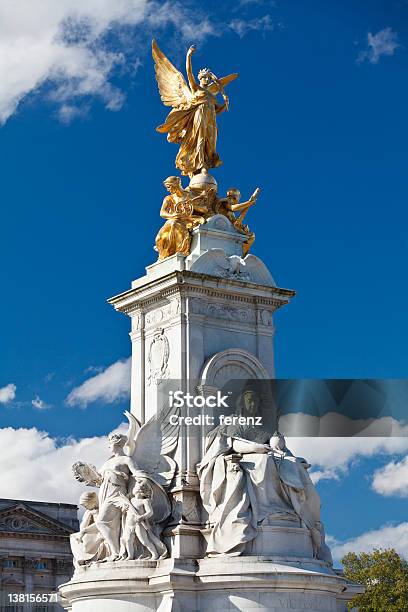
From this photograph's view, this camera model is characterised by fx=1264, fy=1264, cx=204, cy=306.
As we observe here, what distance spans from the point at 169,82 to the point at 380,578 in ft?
105

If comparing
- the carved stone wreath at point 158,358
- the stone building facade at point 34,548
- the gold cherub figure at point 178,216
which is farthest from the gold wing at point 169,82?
the stone building facade at point 34,548

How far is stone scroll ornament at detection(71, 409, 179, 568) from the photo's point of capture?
2527 centimetres

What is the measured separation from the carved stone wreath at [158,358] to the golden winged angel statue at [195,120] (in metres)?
4.19

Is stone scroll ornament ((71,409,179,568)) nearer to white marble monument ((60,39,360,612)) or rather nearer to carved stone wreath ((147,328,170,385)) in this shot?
white marble monument ((60,39,360,612))

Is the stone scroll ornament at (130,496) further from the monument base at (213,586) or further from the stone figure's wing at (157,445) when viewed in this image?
the monument base at (213,586)

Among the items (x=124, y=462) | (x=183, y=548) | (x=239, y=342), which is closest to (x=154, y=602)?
(x=183, y=548)

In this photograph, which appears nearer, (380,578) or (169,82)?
(169,82)

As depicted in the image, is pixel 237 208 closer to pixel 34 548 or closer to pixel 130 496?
pixel 130 496

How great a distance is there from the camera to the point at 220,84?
2992 cm

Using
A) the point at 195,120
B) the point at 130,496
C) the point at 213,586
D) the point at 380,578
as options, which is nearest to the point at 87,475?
the point at 130,496

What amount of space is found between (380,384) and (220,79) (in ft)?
26.6

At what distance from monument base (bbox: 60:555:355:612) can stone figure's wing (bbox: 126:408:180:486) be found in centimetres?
226

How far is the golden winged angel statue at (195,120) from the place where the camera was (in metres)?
29.4

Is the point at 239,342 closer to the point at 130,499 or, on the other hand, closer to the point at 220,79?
the point at 130,499
